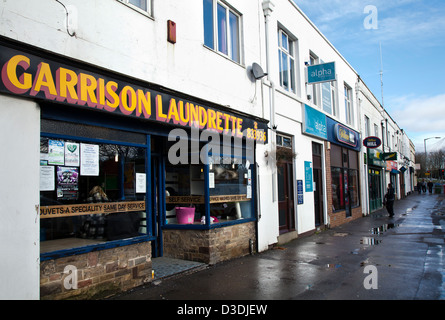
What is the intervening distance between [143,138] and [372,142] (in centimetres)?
1508

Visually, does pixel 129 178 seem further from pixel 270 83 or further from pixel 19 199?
pixel 270 83

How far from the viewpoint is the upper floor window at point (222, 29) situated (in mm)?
7695

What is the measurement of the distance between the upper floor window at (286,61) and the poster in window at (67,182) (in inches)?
294

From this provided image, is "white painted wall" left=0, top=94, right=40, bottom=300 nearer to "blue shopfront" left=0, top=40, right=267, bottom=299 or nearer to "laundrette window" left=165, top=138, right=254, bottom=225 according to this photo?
"blue shopfront" left=0, top=40, right=267, bottom=299

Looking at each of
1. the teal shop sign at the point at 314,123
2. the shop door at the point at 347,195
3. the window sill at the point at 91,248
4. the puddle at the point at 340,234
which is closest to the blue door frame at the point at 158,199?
the window sill at the point at 91,248

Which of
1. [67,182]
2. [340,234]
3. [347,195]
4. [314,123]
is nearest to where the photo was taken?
[67,182]

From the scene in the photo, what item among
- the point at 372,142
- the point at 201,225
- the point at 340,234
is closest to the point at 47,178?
the point at 201,225

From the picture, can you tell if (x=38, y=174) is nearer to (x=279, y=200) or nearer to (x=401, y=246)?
(x=279, y=200)

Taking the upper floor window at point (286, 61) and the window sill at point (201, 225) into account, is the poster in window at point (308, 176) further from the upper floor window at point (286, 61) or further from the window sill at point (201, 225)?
the window sill at point (201, 225)

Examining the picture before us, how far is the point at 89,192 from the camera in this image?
5.06m

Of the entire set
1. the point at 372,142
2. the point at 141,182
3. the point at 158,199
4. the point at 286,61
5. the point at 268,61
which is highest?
the point at 286,61

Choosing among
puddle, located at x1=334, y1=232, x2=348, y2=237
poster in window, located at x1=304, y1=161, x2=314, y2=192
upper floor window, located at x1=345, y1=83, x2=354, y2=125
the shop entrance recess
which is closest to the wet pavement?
the shop entrance recess
